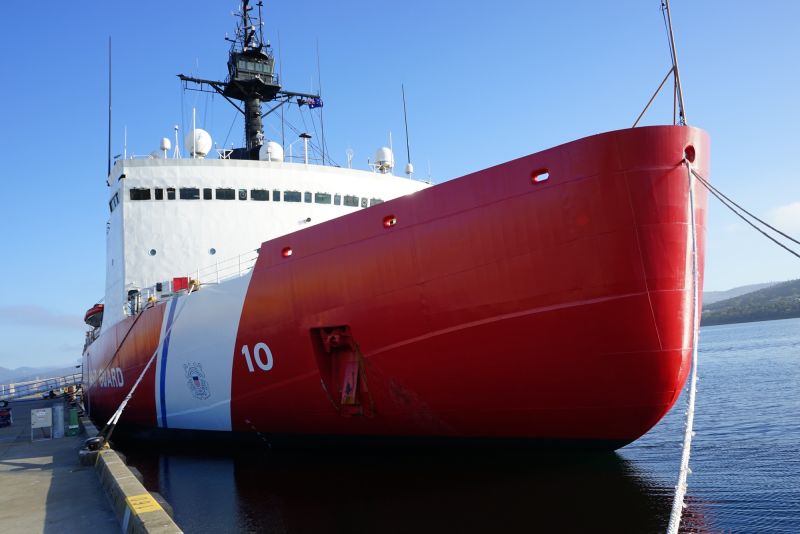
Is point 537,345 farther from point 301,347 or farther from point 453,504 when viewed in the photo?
point 301,347

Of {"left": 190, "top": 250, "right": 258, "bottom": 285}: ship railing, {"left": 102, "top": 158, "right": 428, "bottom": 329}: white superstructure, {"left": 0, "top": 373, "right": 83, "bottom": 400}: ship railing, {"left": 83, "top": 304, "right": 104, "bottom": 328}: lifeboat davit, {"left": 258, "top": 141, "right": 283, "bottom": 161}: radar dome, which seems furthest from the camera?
{"left": 0, "top": 373, "right": 83, "bottom": 400}: ship railing

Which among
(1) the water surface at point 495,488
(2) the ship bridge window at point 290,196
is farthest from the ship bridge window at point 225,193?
(1) the water surface at point 495,488

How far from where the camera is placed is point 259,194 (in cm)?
1225

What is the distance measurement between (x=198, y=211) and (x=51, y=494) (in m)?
6.39

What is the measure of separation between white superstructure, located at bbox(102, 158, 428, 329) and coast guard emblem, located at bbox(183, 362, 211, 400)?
8.31ft

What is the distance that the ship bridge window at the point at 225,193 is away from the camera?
476 inches

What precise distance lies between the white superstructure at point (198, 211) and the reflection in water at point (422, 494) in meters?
4.58

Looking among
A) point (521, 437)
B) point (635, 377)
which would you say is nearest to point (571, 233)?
point (635, 377)

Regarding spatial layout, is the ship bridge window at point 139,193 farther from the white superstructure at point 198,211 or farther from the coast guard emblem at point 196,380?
the coast guard emblem at point 196,380

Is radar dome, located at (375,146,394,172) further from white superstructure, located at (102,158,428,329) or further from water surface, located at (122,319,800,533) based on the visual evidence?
water surface, located at (122,319,800,533)

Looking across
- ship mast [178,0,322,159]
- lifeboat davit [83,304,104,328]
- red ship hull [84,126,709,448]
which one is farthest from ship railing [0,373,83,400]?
red ship hull [84,126,709,448]

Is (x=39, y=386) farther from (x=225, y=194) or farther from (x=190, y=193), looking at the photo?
(x=225, y=194)

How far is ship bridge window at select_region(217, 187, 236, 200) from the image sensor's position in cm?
1210

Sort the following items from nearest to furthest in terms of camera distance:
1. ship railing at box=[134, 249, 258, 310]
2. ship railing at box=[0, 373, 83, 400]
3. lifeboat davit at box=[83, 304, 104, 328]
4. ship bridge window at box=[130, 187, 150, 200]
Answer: ship railing at box=[134, 249, 258, 310]
ship bridge window at box=[130, 187, 150, 200]
lifeboat davit at box=[83, 304, 104, 328]
ship railing at box=[0, 373, 83, 400]
